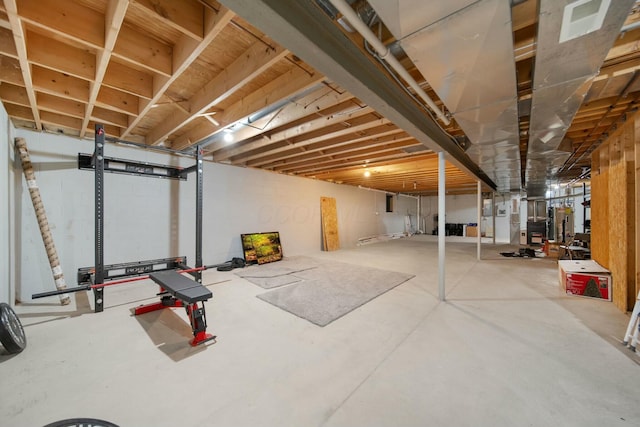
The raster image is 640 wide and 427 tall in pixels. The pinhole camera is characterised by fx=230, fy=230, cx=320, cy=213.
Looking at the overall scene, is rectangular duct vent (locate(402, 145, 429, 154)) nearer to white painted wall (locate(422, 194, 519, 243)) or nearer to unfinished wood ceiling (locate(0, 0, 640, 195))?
unfinished wood ceiling (locate(0, 0, 640, 195))

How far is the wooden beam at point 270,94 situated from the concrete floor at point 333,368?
2321 millimetres

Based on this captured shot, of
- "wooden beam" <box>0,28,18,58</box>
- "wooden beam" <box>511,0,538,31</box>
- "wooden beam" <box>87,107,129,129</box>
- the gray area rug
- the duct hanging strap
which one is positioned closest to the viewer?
"wooden beam" <box>511,0,538,31</box>

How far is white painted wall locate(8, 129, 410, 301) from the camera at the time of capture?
→ 10.3 feet

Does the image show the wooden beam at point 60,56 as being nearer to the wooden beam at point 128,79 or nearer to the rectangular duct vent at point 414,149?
the wooden beam at point 128,79

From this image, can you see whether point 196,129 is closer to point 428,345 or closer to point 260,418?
point 260,418

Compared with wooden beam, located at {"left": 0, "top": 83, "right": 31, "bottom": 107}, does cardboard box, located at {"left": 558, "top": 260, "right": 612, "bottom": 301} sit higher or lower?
lower

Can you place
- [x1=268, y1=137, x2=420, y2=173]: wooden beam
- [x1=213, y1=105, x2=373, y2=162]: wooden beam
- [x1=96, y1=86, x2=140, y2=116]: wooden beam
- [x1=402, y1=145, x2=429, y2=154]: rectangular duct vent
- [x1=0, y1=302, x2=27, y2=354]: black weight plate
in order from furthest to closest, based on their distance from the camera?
[x1=402, y1=145, x2=429, y2=154]: rectangular duct vent
[x1=268, y1=137, x2=420, y2=173]: wooden beam
[x1=213, y1=105, x2=373, y2=162]: wooden beam
[x1=96, y1=86, x2=140, y2=116]: wooden beam
[x1=0, y1=302, x2=27, y2=354]: black weight plate

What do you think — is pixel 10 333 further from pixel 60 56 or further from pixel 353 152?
pixel 353 152

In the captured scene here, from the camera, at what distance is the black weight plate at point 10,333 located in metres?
1.80

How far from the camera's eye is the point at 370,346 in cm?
204

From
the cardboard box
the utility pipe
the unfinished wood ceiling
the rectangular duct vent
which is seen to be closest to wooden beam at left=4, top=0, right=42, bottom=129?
the unfinished wood ceiling

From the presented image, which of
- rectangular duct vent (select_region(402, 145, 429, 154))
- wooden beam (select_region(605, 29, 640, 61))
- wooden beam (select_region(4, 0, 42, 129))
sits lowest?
wooden beam (select_region(605, 29, 640, 61))

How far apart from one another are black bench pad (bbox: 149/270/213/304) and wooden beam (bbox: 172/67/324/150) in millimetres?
1927

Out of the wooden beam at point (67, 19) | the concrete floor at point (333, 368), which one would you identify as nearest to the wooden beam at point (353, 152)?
the concrete floor at point (333, 368)
